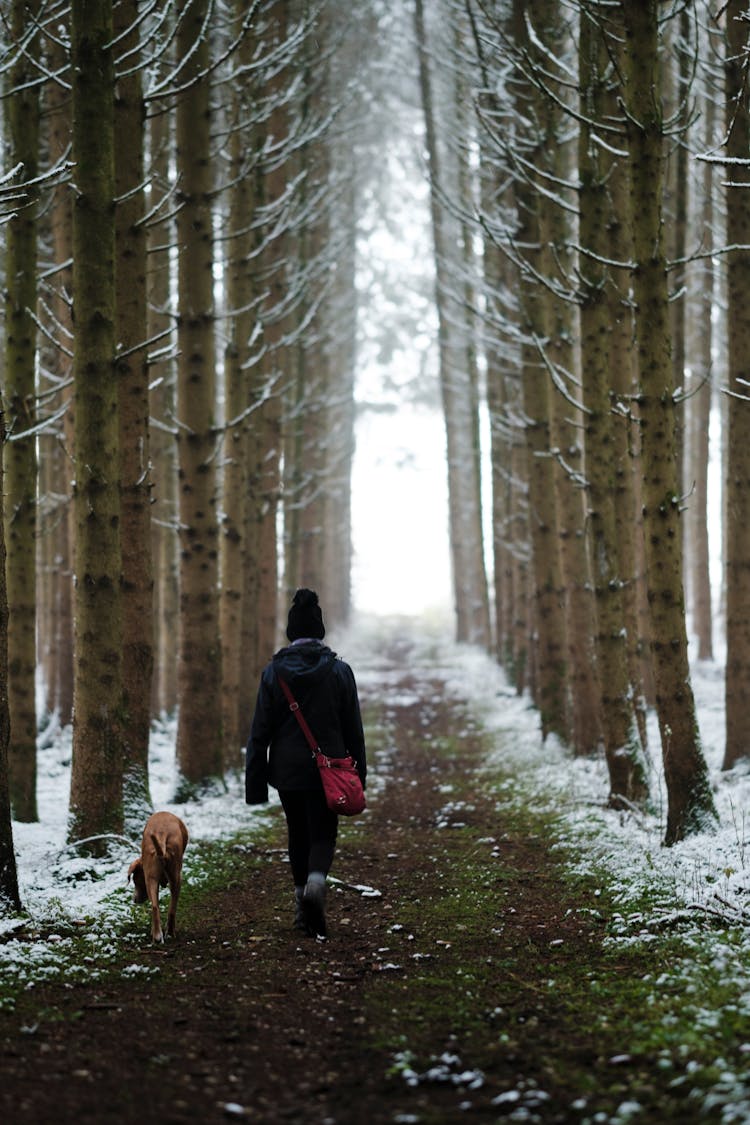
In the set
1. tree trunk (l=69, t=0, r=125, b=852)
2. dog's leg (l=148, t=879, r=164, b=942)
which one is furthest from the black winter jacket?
tree trunk (l=69, t=0, r=125, b=852)

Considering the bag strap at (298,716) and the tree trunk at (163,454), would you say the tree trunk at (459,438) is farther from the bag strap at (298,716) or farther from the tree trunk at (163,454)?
the bag strap at (298,716)

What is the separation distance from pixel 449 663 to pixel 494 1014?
26328 millimetres

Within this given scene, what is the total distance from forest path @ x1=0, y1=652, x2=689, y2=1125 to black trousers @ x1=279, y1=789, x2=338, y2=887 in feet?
1.39

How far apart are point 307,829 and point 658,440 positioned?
3725 millimetres

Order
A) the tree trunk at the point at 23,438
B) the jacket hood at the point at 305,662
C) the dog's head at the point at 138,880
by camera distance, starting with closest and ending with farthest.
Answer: the dog's head at the point at 138,880 → the jacket hood at the point at 305,662 → the tree trunk at the point at 23,438

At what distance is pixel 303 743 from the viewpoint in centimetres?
635

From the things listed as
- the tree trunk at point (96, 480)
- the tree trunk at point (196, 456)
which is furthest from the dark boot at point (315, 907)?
the tree trunk at point (196, 456)

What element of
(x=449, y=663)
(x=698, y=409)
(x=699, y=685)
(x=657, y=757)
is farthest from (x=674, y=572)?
(x=449, y=663)

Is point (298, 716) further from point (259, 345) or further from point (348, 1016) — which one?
point (259, 345)

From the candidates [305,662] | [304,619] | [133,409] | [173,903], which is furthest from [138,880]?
[133,409]

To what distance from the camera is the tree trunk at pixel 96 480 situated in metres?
7.64

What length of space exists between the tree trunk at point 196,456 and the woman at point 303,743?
4.87 metres

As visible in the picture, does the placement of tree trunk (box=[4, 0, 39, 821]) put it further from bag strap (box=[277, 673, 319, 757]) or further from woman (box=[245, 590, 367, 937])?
bag strap (box=[277, 673, 319, 757])

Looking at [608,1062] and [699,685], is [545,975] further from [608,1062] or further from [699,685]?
[699,685]
